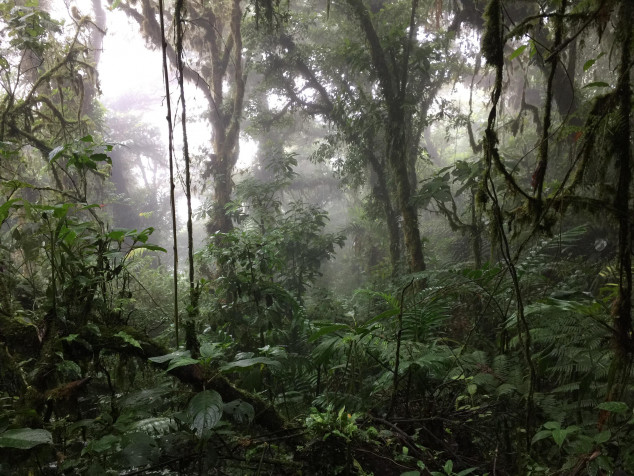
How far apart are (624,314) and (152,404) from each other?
7.65 ft

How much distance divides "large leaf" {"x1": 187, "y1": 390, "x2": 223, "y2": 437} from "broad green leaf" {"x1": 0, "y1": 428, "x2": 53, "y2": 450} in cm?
48

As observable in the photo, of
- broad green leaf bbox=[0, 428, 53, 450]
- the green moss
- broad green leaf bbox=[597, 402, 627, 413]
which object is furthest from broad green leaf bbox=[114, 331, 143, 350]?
the green moss

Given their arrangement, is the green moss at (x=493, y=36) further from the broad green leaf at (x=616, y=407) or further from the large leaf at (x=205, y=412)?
the large leaf at (x=205, y=412)

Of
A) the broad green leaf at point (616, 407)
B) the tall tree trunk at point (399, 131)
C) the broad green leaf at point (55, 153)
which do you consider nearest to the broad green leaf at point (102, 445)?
the broad green leaf at point (55, 153)

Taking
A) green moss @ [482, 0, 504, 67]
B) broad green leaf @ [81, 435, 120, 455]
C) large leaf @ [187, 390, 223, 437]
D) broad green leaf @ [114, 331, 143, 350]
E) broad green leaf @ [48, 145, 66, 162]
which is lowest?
broad green leaf @ [81, 435, 120, 455]

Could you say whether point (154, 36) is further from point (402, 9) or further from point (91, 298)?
point (91, 298)

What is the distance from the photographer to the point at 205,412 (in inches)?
62.2

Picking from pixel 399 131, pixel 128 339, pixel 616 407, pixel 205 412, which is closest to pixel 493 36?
pixel 616 407

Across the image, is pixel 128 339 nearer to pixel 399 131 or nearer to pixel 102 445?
pixel 102 445

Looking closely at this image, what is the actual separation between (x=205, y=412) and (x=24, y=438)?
0.60m

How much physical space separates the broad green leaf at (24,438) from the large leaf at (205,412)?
482 millimetres

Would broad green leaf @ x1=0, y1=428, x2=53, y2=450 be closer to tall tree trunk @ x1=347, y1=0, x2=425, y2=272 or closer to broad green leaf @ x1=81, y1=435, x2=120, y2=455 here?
broad green leaf @ x1=81, y1=435, x2=120, y2=455

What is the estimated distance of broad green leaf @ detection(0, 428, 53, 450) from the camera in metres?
1.27

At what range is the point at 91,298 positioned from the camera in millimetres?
2270
